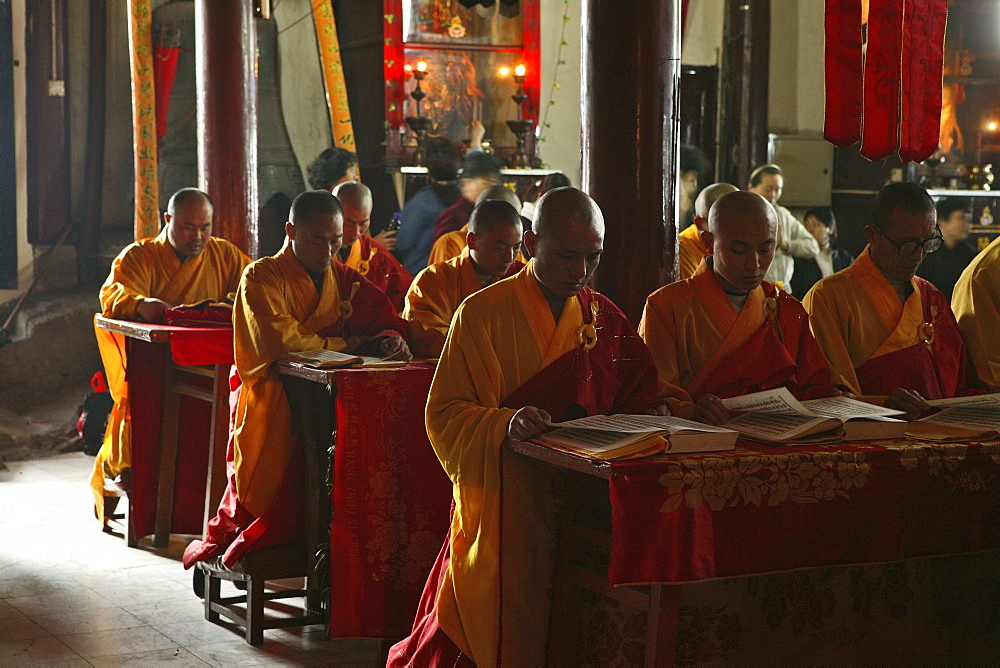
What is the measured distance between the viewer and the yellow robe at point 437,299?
4.38 metres

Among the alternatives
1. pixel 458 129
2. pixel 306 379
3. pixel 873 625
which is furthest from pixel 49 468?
pixel 873 625

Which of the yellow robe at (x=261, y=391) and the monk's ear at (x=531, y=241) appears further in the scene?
the yellow robe at (x=261, y=391)

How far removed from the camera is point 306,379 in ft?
12.7

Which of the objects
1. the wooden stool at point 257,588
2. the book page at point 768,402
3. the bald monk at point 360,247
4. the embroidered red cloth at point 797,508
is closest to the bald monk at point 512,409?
the book page at point 768,402

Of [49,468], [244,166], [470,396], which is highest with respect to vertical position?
[244,166]

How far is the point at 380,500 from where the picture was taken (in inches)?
143

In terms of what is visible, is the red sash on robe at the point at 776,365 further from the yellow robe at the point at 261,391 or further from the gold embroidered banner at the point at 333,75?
the gold embroidered banner at the point at 333,75

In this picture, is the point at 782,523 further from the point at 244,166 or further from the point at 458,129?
the point at 458,129

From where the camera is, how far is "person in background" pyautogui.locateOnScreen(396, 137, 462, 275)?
7.21 metres

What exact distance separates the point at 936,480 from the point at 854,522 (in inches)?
8.8

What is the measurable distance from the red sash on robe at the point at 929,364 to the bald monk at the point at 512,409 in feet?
2.99

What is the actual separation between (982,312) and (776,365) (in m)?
1.01

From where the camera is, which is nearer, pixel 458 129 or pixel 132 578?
pixel 132 578

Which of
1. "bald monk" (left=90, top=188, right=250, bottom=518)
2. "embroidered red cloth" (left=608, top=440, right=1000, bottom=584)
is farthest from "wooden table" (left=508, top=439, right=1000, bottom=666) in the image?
"bald monk" (left=90, top=188, right=250, bottom=518)
